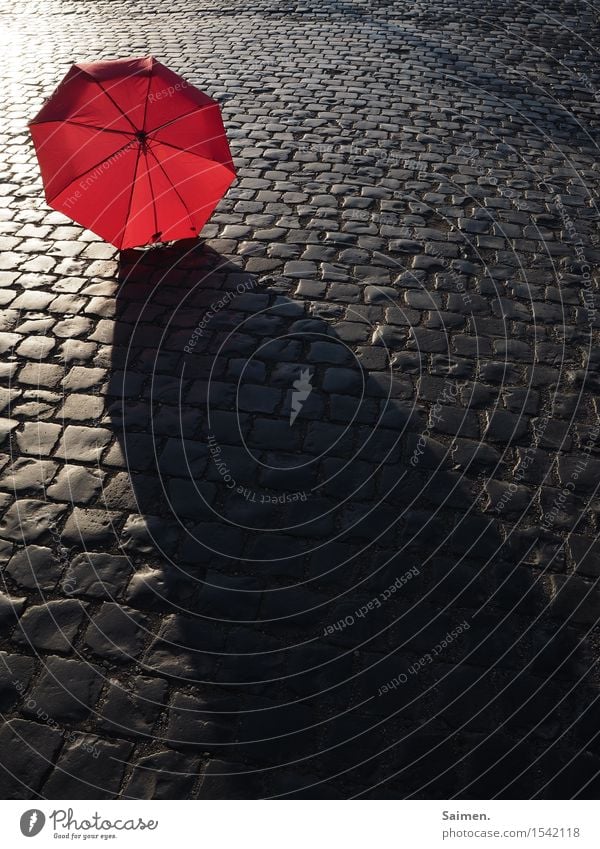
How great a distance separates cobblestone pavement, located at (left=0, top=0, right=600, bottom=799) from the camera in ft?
10.3

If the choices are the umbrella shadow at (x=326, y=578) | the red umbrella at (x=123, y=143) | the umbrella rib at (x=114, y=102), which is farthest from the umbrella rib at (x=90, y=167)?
the umbrella shadow at (x=326, y=578)

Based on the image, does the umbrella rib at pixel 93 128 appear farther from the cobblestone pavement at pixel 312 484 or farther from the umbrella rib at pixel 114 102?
the cobblestone pavement at pixel 312 484

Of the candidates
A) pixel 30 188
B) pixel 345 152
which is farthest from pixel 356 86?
pixel 30 188

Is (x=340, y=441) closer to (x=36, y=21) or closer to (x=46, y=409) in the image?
(x=46, y=409)

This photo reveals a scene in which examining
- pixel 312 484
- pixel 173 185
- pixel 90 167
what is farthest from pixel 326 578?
pixel 90 167

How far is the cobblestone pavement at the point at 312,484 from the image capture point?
3.13m

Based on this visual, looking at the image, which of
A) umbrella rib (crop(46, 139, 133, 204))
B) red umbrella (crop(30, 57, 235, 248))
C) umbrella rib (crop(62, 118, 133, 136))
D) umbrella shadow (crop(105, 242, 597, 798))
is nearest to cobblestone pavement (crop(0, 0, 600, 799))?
umbrella shadow (crop(105, 242, 597, 798))

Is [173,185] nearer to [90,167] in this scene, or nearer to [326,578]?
[90,167]

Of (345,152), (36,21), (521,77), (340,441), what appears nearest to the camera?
(340,441)

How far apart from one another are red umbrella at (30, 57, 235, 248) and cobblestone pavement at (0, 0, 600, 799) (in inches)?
25.8

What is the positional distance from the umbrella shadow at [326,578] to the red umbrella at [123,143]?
106 centimetres

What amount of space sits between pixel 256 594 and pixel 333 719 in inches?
30.5

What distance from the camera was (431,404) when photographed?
15.6ft

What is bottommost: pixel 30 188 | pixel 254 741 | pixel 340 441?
pixel 254 741
